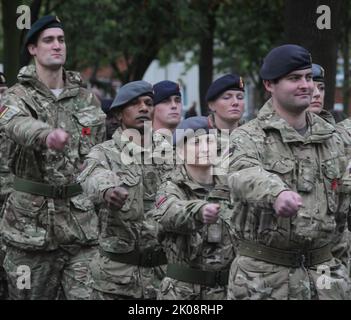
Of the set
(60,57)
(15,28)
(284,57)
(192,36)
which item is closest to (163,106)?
(60,57)

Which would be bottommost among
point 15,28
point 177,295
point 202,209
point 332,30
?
point 177,295

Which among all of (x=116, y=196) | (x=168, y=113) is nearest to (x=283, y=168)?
(x=116, y=196)

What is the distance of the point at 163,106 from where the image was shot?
32.2ft

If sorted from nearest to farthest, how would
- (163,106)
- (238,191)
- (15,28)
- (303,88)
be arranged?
(238,191)
(303,88)
(163,106)
(15,28)

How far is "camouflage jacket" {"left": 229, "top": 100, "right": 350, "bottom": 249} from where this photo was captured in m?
6.42

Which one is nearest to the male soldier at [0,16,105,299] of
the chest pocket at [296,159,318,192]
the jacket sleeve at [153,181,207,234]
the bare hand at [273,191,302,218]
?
the jacket sleeve at [153,181,207,234]

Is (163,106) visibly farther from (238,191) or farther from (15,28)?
(15,28)

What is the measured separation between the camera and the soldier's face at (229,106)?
9195 millimetres

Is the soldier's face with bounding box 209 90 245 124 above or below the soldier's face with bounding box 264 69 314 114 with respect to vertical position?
above

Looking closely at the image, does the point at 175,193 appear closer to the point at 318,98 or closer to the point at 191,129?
the point at 191,129

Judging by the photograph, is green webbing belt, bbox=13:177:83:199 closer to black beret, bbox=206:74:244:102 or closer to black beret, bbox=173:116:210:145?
black beret, bbox=173:116:210:145

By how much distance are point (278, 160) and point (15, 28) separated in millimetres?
9512

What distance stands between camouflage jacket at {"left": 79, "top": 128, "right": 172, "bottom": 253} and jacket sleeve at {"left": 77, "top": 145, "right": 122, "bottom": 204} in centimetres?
1

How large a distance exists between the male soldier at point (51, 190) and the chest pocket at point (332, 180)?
2.34m
